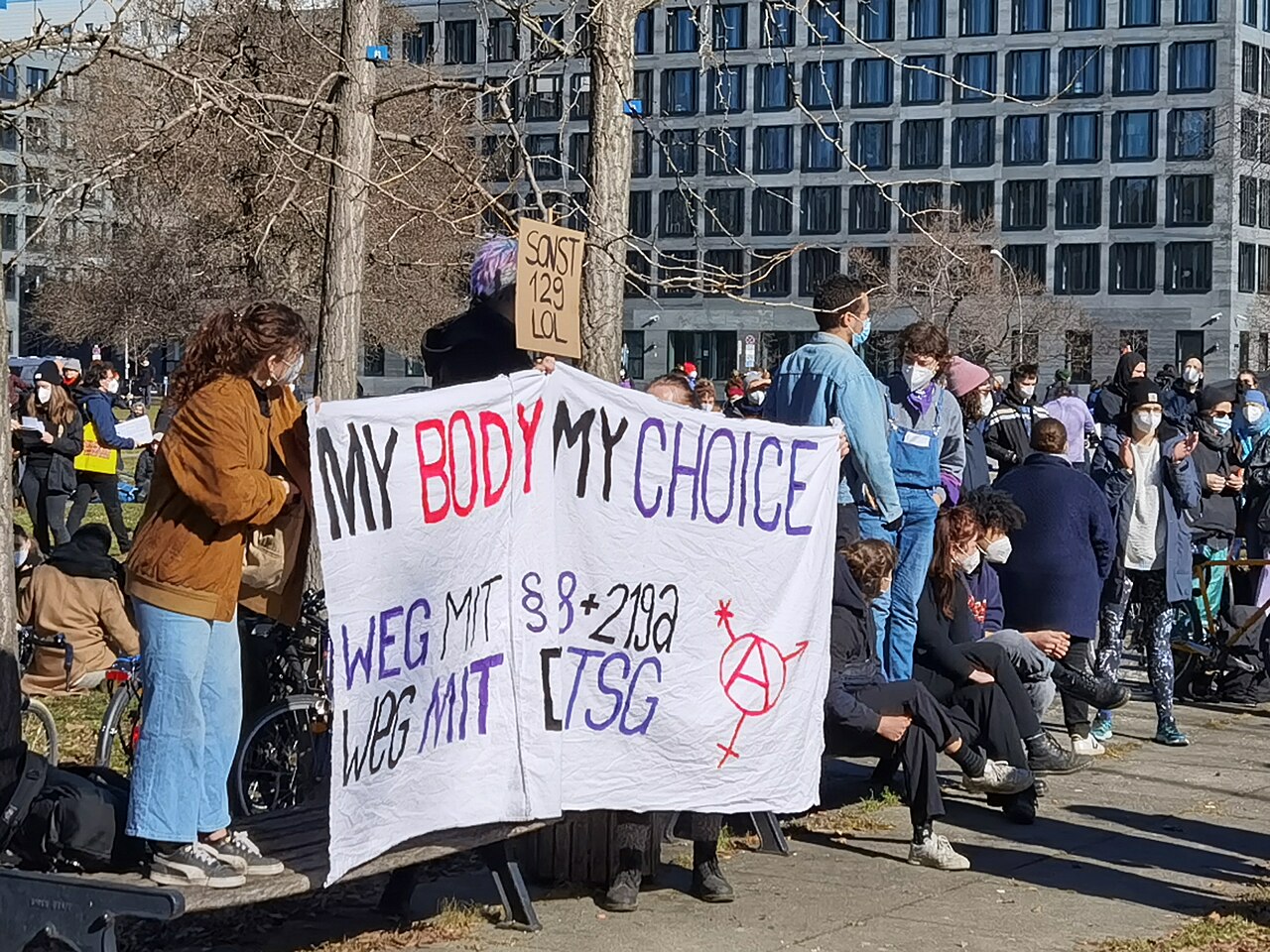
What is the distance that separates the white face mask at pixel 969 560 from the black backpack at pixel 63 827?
487cm

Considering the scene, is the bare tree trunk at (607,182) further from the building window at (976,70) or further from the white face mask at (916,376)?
the building window at (976,70)

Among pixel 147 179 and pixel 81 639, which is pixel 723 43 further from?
pixel 147 179

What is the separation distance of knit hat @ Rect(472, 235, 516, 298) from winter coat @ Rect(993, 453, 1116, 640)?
13.2 feet

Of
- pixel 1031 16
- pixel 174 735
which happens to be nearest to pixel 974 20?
pixel 1031 16

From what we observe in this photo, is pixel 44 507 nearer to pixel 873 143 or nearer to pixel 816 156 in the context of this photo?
pixel 816 156

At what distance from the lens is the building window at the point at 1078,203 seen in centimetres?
9638

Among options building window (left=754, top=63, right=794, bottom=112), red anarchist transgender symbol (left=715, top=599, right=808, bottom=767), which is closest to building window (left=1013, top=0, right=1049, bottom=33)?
building window (left=754, top=63, right=794, bottom=112)

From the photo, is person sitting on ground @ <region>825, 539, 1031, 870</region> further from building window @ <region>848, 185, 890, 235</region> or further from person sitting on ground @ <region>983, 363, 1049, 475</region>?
building window @ <region>848, 185, 890, 235</region>

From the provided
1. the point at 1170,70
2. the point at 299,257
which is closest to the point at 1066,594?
the point at 299,257

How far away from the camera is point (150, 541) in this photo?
6.00 m

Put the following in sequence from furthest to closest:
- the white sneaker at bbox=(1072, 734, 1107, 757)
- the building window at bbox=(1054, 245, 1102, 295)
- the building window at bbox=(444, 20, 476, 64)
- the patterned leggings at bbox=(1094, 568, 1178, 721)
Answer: the building window at bbox=(1054, 245, 1102, 295) → the building window at bbox=(444, 20, 476, 64) → the patterned leggings at bbox=(1094, 568, 1178, 721) → the white sneaker at bbox=(1072, 734, 1107, 757)

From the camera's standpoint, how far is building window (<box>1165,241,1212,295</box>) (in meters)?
94.6

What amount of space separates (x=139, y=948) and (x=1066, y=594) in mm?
5436

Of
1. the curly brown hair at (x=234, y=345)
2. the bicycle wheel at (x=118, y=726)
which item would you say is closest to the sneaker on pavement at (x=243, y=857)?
the curly brown hair at (x=234, y=345)
